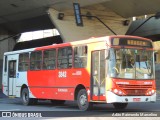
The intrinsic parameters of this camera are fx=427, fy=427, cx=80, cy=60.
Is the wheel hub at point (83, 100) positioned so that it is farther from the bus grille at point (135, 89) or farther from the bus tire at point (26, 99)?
the bus tire at point (26, 99)

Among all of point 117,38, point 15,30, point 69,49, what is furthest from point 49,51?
point 15,30

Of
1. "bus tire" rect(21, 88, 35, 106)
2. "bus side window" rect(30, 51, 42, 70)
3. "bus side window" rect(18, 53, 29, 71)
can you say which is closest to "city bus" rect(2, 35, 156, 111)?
"bus side window" rect(30, 51, 42, 70)

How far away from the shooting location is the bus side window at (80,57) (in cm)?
1811

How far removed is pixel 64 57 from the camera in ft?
64.0

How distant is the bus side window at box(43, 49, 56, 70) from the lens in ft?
67.0

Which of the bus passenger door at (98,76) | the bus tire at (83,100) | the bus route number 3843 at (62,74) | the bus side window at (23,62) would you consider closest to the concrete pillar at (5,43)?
the bus side window at (23,62)

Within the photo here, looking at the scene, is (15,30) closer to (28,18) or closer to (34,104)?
(28,18)

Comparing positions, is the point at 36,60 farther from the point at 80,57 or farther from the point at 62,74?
the point at 80,57

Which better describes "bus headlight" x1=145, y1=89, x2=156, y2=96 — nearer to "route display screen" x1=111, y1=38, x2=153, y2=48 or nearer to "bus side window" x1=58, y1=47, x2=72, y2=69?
"route display screen" x1=111, y1=38, x2=153, y2=48

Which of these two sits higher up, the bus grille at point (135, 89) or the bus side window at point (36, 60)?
the bus side window at point (36, 60)

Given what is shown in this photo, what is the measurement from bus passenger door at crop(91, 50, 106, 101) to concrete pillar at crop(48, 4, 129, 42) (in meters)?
19.5

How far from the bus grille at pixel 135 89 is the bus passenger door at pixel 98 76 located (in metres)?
0.90

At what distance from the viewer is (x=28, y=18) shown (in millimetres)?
41719

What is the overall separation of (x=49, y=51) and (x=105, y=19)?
19.7 meters
